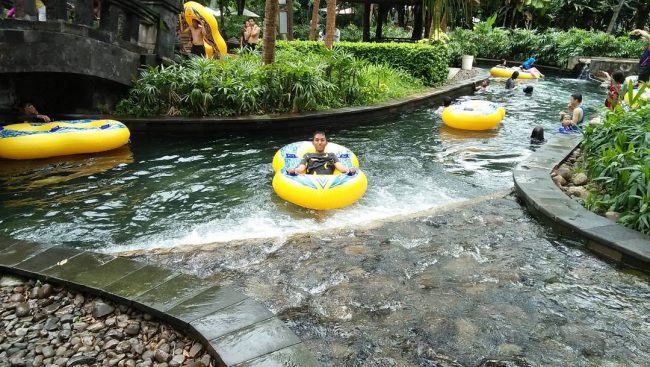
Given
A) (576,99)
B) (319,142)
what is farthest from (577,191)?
(576,99)

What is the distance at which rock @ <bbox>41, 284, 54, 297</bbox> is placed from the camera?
12.2ft

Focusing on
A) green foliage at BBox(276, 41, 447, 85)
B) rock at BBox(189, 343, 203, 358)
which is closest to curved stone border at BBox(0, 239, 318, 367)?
rock at BBox(189, 343, 203, 358)

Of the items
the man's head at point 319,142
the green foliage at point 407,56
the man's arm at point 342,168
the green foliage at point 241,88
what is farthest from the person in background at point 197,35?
Result: the man's arm at point 342,168

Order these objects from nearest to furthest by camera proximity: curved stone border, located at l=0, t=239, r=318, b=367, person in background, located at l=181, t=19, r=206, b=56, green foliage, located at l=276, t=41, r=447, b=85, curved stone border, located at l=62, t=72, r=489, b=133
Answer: curved stone border, located at l=0, t=239, r=318, b=367, curved stone border, located at l=62, t=72, r=489, b=133, person in background, located at l=181, t=19, r=206, b=56, green foliage, located at l=276, t=41, r=447, b=85

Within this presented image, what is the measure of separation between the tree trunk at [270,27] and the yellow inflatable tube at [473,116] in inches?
181

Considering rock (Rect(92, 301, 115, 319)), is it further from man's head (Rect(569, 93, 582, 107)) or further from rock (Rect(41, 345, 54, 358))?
man's head (Rect(569, 93, 582, 107))

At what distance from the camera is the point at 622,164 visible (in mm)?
5891

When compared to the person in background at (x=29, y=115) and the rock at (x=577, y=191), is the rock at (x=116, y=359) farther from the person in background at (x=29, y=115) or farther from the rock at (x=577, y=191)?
the person in background at (x=29, y=115)

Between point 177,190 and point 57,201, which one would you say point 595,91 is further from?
point 57,201

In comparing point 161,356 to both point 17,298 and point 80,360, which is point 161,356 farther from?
point 17,298

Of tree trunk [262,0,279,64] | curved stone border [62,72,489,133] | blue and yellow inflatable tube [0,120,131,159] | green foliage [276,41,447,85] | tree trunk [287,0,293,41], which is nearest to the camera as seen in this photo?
blue and yellow inflatable tube [0,120,131,159]

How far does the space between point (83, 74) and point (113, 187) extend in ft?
11.9

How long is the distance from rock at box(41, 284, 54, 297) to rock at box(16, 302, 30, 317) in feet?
0.55

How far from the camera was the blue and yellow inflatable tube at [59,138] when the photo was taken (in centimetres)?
815
